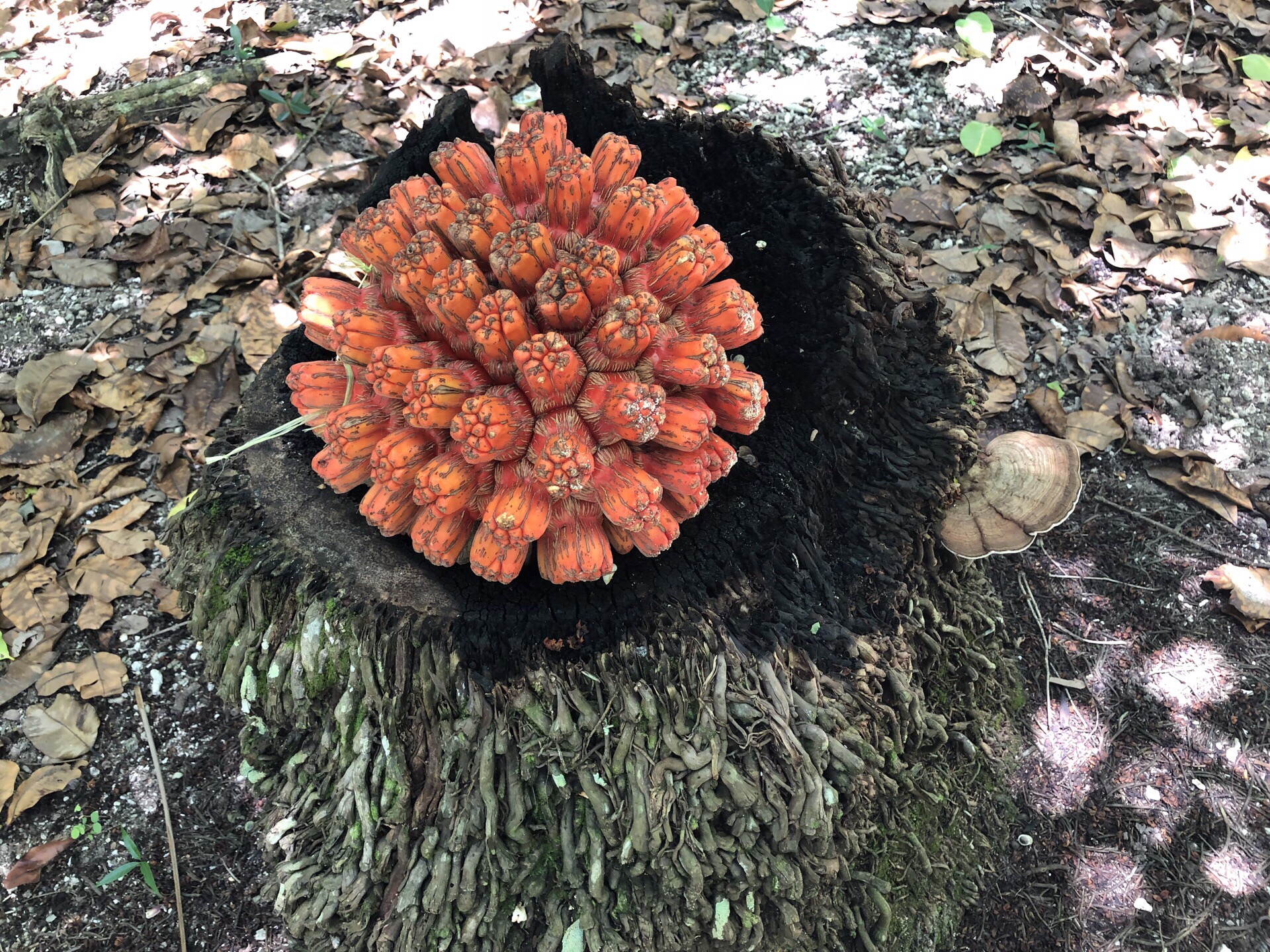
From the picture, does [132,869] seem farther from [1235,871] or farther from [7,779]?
[1235,871]

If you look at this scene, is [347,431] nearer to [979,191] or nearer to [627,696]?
[627,696]

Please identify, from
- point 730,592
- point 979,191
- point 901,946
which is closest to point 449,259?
point 730,592

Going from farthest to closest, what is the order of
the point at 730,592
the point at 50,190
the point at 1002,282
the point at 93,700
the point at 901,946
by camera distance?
the point at 50,190 < the point at 1002,282 < the point at 93,700 < the point at 901,946 < the point at 730,592

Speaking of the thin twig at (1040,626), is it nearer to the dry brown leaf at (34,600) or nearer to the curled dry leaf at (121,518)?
the curled dry leaf at (121,518)

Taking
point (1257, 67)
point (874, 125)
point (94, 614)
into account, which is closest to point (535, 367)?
point (94, 614)

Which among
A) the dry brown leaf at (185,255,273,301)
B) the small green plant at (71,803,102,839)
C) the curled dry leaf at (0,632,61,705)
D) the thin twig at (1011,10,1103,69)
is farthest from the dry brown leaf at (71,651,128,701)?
the thin twig at (1011,10,1103,69)

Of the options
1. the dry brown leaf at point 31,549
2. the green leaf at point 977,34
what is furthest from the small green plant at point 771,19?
the dry brown leaf at point 31,549
